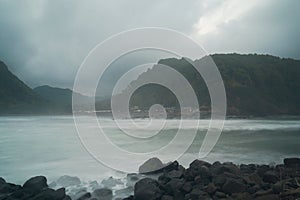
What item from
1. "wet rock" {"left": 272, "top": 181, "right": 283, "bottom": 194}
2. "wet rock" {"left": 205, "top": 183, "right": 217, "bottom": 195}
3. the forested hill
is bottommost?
"wet rock" {"left": 205, "top": 183, "right": 217, "bottom": 195}

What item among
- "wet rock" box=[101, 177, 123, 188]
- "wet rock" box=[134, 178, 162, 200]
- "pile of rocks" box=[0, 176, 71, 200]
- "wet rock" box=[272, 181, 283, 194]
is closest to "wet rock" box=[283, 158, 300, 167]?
"wet rock" box=[272, 181, 283, 194]

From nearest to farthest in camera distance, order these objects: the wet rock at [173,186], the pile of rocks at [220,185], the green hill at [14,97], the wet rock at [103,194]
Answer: the pile of rocks at [220,185] < the wet rock at [173,186] < the wet rock at [103,194] < the green hill at [14,97]

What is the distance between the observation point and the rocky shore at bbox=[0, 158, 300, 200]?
763cm

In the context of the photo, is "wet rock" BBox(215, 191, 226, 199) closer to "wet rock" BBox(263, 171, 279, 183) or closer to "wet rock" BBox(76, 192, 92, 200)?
"wet rock" BBox(263, 171, 279, 183)

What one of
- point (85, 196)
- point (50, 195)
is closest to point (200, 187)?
point (85, 196)

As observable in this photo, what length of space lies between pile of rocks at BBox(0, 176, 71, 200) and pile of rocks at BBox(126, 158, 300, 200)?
6.42ft

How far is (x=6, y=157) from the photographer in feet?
64.3

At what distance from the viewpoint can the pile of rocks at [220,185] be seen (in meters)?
7.44

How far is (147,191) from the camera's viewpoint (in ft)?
26.9

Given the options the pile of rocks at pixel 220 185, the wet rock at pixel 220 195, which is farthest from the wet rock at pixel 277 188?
the wet rock at pixel 220 195

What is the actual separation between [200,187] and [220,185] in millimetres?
589

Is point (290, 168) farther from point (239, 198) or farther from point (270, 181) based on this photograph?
point (239, 198)

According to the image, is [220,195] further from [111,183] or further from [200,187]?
[111,183]

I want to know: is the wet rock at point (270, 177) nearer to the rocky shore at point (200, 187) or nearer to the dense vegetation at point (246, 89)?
the rocky shore at point (200, 187)
